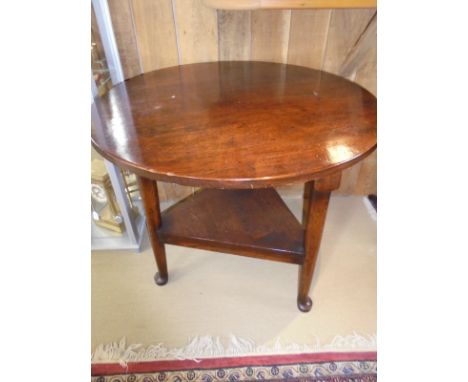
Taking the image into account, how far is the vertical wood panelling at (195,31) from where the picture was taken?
1.02m

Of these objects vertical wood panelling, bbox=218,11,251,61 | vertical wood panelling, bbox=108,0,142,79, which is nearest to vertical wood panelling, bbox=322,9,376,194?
vertical wood panelling, bbox=218,11,251,61

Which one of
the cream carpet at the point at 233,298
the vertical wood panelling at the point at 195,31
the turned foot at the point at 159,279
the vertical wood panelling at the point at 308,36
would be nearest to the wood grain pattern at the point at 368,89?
the vertical wood panelling at the point at 308,36

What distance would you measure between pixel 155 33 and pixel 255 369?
43.8 inches

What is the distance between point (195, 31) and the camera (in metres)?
1.06

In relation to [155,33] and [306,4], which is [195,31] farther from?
[306,4]

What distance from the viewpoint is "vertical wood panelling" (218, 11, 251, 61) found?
3.42 ft

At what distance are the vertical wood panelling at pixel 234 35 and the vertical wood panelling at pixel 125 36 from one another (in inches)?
11.7

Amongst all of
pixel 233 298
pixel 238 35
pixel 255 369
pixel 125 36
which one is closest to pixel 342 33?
pixel 238 35

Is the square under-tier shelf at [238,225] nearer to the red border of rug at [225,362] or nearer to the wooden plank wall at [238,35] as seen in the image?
the red border of rug at [225,362]

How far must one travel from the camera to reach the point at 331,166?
57 cm

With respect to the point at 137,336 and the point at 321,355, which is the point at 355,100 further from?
the point at 137,336
